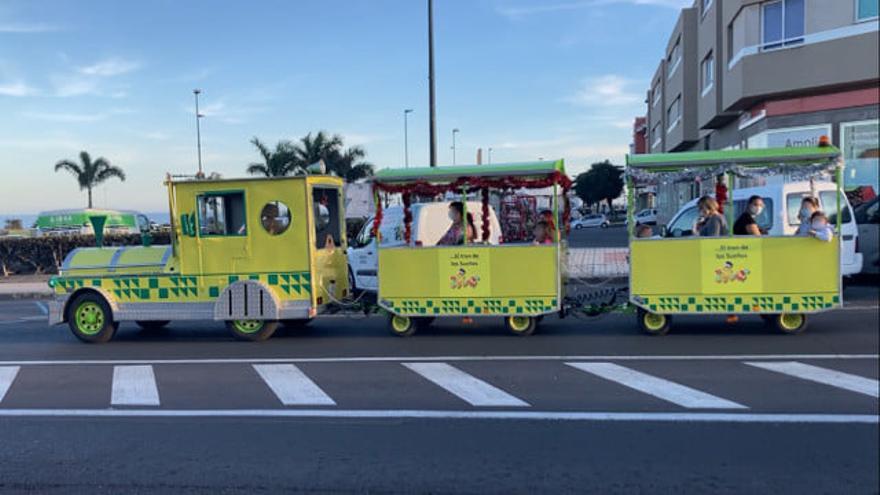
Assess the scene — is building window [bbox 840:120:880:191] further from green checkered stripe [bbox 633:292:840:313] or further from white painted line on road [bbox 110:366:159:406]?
green checkered stripe [bbox 633:292:840:313]

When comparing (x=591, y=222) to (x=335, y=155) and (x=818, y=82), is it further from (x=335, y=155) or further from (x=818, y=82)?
(x=818, y=82)

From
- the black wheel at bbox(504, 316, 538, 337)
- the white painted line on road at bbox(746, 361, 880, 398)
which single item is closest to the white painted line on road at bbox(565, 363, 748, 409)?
the white painted line on road at bbox(746, 361, 880, 398)

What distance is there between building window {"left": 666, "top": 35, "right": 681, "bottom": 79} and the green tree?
26.8 meters

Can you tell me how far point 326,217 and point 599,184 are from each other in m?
66.2

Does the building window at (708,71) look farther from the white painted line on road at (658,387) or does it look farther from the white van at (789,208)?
the white painted line on road at (658,387)

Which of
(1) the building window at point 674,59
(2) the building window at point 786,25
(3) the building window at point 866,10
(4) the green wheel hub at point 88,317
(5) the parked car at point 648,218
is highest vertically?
(1) the building window at point 674,59

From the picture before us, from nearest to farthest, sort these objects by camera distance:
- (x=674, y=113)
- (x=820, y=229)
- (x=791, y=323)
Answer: (x=820, y=229), (x=791, y=323), (x=674, y=113)

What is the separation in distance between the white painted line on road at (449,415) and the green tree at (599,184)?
6795 centimetres

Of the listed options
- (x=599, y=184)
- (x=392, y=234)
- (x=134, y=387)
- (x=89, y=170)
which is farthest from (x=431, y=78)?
(x=599, y=184)

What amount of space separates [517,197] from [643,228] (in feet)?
7.57

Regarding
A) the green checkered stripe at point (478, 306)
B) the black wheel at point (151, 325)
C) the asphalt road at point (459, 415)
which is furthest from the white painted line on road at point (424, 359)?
the black wheel at point (151, 325)

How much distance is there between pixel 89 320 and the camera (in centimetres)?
1069

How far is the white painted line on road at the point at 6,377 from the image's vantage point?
25.5 feet

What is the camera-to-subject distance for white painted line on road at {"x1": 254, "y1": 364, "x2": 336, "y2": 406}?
6.99 meters
